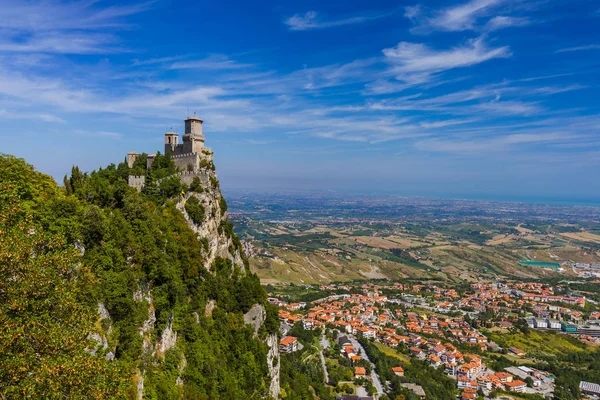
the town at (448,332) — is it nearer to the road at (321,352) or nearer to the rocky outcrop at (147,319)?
the road at (321,352)

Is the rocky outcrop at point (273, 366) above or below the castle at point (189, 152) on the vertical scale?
below

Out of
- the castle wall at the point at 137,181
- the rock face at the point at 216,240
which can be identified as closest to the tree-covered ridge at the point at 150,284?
the rock face at the point at 216,240

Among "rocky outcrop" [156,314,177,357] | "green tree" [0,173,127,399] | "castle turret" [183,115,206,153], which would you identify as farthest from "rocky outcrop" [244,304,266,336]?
"green tree" [0,173,127,399]

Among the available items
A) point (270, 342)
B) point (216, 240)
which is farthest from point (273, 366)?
point (216, 240)

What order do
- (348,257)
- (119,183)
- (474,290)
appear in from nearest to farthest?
(119,183)
(474,290)
(348,257)

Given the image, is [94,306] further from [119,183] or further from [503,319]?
[503,319]

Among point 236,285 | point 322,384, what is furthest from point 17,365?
point 322,384
